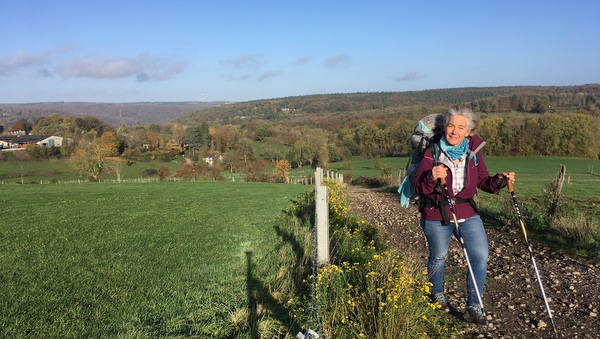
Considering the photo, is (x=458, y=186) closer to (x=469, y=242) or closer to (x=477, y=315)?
(x=469, y=242)

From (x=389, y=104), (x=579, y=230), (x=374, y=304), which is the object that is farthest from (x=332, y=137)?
(x=374, y=304)

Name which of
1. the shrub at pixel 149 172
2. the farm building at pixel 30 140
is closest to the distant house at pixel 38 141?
the farm building at pixel 30 140

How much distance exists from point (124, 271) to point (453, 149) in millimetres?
5160

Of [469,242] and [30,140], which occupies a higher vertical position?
[469,242]

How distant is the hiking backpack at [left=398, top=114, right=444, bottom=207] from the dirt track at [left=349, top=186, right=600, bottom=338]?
5.13 feet

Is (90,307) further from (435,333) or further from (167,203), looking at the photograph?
(167,203)

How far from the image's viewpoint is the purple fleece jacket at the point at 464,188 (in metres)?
3.83

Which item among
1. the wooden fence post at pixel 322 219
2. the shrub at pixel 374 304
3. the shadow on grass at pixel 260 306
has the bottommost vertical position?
the shadow on grass at pixel 260 306

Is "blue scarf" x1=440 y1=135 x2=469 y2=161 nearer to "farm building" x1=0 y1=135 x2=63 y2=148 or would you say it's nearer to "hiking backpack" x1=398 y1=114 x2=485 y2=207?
"hiking backpack" x1=398 y1=114 x2=485 y2=207

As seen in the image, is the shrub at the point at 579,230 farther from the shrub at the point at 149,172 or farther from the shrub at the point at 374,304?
the shrub at the point at 149,172

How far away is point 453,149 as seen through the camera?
391 cm

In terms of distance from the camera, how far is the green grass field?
4520mm

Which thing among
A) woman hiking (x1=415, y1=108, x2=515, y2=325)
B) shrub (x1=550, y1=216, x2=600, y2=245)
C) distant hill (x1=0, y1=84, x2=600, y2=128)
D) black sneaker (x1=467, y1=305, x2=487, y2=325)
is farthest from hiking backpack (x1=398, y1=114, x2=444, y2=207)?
distant hill (x1=0, y1=84, x2=600, y2=128)

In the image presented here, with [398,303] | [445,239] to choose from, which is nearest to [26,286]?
[398,303]
